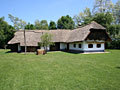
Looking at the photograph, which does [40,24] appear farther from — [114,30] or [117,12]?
[114,30]

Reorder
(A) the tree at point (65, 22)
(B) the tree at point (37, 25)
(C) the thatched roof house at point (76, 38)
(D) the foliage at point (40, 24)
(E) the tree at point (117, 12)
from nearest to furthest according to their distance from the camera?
(C) the thatched roof house at point (76, 38)
(E) the tree at point (117, 12)
(A) the tree at point (65, 22)
(D) the foliage at point (40, 24)
(B) the tree at point (37, 25)

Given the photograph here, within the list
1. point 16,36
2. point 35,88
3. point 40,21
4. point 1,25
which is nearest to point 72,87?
point 35,88

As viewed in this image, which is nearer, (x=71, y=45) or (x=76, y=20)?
(x=71, y=45)

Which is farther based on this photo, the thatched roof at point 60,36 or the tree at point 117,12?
the tree at point 117,12

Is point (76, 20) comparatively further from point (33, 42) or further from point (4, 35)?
point (4, 35)

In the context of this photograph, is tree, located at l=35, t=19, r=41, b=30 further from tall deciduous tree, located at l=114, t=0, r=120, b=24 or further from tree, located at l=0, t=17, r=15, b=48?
tall deciduous tree, located at l=114, t=0, r=120, b=24

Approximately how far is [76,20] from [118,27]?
16.2m

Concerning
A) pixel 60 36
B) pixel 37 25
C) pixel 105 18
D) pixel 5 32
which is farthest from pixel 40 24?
pixel 105 18

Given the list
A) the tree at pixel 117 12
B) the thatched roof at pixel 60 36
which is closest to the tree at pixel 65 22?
the tree at pixel 117 12

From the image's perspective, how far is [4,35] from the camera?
3675 cm

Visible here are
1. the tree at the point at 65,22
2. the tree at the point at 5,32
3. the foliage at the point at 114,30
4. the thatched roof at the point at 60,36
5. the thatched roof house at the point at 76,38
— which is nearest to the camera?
the thatched roof house at the point at 76,38

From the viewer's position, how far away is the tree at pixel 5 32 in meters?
35.9

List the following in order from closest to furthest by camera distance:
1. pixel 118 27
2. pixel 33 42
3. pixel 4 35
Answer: pixel 33 42 → pixel 118 27 → pixel 4 35

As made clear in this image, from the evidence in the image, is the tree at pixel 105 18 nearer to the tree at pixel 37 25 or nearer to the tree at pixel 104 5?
the tree at pixel 104 5
